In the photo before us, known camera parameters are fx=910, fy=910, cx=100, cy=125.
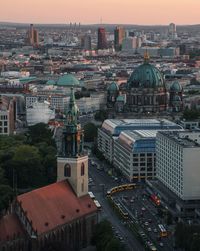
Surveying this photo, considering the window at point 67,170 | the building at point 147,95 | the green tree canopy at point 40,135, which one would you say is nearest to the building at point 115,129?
the green tree canopy at point 40,135

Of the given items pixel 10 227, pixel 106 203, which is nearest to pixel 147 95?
pixel 106 203


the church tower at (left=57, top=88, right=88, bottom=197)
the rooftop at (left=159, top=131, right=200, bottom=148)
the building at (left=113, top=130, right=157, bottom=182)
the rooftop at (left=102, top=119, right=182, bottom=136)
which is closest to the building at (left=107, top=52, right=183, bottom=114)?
the rooftop at (left=102, top=119, right=182, bottom=136)

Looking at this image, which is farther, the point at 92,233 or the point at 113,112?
the point at 113,112

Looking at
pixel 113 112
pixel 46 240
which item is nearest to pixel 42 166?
pixel 46 240

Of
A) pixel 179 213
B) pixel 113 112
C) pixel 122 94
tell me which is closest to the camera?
pixel 179 213

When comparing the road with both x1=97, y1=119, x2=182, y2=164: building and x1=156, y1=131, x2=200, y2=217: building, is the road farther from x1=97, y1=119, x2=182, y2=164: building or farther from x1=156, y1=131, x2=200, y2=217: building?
x1=156, y1=131, x2=200, y2=217: building

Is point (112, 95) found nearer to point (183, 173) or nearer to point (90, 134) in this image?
point (90, 134)

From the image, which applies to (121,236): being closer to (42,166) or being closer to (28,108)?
(42,166)
